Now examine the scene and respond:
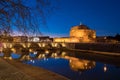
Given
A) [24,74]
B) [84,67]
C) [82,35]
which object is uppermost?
[82,35]

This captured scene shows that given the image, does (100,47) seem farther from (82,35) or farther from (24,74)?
(24,74)

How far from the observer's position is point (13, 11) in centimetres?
570

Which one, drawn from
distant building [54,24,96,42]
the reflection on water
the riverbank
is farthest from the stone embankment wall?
the riverbank

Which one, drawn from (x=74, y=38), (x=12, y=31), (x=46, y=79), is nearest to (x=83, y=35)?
(x=74, y=38)

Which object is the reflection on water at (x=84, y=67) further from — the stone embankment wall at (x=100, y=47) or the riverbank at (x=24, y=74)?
the stone embankment wall at (x=100, y=47)

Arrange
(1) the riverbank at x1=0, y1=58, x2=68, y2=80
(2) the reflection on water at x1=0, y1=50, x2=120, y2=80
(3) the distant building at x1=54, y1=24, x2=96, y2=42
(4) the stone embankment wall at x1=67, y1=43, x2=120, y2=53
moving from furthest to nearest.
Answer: (3) the distant building at x1=54, y1=24, x2=96, y2=42
(4) the stone embankment wall at x1=67, y1=43, x2=120, y2=53
(2) the reflection on water at x1=0, y1=50, x2=120, y2=80
(1) the riverbank at x1=0, y1=58, x2=68, y2=80

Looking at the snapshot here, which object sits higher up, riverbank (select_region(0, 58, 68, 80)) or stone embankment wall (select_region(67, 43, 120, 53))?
stone embankment wall (select_region(67, 43, 120, 53))

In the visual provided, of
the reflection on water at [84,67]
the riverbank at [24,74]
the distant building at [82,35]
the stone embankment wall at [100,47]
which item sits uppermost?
the distant building at [82,35]

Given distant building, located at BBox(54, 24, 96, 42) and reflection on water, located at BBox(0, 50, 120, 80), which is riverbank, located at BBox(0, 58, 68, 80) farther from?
distant building, located at BBox(54, 24, 96, 42)

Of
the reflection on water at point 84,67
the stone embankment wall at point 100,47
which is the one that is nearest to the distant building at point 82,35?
the stone embankment wall at point 100,47

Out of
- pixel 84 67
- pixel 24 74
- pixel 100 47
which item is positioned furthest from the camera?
pixel 100 47

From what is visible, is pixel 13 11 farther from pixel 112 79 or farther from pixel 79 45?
pixel 79 45

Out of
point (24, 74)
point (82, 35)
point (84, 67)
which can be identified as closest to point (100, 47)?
point (84, 67)

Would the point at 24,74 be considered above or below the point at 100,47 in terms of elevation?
below
